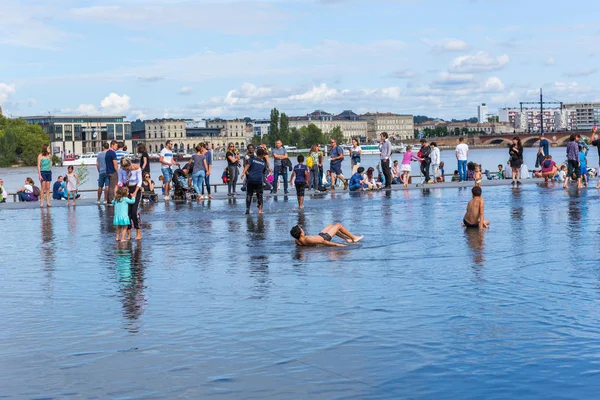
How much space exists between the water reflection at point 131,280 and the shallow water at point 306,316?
35 millimetres

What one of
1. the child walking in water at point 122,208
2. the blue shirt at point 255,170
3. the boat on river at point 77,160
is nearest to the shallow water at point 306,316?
the child walking in water at point 122,208

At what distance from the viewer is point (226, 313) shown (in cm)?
966

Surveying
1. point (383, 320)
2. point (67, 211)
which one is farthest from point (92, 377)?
point (67, 211)

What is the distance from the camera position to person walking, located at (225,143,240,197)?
30.0m

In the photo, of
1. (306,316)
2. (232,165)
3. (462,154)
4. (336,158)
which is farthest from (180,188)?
(306,316)

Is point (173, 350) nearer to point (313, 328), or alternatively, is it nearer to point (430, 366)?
point (313, 328)

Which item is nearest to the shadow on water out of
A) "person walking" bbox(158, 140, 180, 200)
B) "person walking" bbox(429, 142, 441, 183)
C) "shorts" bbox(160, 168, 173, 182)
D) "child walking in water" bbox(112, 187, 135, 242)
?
"child walking in water" bbox(112, 187, 135, 242)

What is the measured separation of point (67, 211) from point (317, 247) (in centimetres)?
1295

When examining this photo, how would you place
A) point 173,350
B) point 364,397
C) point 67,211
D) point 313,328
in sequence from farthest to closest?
point 67,211
point 313,328
point 173,350
point 364,397

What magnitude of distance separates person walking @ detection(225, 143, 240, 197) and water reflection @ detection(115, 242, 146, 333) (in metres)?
13.2

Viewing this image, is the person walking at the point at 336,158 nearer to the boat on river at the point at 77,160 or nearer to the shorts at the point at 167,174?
the shorts at the point at 167,174

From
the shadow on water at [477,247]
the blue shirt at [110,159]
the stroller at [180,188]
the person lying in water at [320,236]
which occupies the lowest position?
the shadow on water at [477,247]

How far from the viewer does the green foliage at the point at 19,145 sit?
16362 centimetres

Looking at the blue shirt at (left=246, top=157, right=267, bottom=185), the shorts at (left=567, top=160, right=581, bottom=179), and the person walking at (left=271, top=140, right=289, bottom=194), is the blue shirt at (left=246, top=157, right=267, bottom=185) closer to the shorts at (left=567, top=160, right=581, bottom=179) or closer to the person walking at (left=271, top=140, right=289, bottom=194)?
the person walking at (left=271, top=140, right=289, bottom=194)
